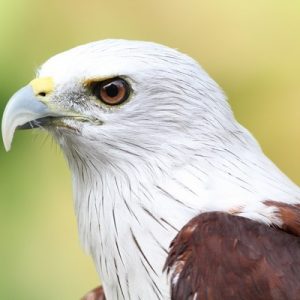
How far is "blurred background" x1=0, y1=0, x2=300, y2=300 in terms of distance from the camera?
7.50 metres

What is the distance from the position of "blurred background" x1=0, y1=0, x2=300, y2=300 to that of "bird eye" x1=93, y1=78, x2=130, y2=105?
10.4 ft

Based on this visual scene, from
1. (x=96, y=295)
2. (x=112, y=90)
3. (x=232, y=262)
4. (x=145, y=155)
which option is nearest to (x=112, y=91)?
(x=112, y=90)

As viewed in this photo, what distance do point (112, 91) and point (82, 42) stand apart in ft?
14.3

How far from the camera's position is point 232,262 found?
365 centimetres

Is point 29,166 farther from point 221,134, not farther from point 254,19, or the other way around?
point 221,134

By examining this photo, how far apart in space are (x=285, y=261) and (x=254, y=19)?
5008 millimetres

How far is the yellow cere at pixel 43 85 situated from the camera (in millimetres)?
4039

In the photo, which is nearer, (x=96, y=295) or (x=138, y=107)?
(x=138, y=107)

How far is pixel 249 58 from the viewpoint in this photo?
8.27m

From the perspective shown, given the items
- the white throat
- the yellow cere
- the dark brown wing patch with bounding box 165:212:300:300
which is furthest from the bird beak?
the dark brown wing patch with bounding box 165:212:300:300

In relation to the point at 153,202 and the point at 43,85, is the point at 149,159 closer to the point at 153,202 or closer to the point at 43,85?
the point at 153,202

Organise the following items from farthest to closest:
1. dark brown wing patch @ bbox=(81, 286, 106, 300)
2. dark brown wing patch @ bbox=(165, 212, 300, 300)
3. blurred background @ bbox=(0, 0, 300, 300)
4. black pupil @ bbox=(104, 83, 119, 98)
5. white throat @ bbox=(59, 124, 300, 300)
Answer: blurred background @ bbox=(0, 0, 300, 300), dark brown wing patch @ bbox=(81, 286, 106, 300), black pupil @ bbox=(104, 83, 119, 98), white throat @ bbox=(59, 124, 300, 300), dark brown wing patch @ bbox=(165, 212, 300, 300)

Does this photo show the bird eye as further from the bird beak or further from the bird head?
the bird beak

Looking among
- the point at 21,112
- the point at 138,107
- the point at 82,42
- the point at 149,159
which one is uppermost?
the point at 82,42
